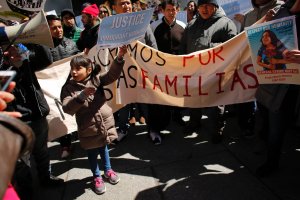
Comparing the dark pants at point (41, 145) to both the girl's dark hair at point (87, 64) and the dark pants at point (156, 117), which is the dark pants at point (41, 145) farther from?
the dark pants at point (156, 117)

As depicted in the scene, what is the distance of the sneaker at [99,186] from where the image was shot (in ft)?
10.0

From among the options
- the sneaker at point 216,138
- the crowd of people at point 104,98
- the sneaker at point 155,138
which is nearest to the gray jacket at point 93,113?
the crowd of people at point 104,98

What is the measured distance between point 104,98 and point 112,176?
875mm

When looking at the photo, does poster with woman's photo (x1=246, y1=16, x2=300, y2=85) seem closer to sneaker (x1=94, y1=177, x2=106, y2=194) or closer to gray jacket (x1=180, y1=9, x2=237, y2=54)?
gray jacket (x1=180, y1=9, x2=237, y2=54)

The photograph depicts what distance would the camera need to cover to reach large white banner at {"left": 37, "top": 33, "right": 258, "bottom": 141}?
333 cm

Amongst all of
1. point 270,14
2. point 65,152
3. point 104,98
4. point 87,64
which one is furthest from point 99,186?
point 270,14

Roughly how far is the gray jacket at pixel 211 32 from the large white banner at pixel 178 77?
25 cm

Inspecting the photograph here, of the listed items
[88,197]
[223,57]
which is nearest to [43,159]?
[88,197]

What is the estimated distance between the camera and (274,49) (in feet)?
8.06

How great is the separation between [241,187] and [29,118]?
2098 millimetres

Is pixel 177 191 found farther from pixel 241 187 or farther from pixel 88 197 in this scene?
pixel 88 197

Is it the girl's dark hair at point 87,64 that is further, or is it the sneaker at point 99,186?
the sneaker at point 99,186

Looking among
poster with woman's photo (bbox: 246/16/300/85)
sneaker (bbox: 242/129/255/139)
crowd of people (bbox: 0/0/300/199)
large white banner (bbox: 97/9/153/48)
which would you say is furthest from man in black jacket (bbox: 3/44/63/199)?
sneaker (bbox: 242/129/255/139)

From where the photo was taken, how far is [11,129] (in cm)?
85
